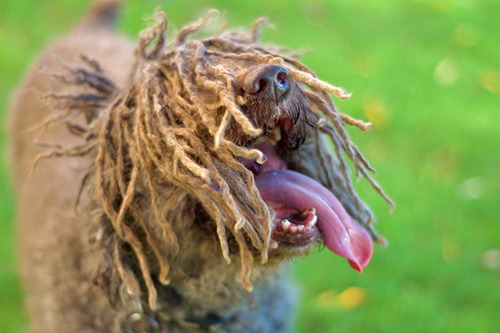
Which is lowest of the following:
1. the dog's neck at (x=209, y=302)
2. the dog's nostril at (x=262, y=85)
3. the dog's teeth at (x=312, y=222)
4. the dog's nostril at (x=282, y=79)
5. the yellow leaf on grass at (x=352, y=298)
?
the yellow leaf on grass at (x=352, y=298)

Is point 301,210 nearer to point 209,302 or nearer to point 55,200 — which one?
point 209,302

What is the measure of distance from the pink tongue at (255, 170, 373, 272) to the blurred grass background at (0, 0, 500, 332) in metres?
0.82

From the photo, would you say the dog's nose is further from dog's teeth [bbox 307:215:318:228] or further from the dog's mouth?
dog's teeth [bbox 307:215:318:228]

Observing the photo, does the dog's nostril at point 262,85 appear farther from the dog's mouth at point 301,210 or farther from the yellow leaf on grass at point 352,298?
the yellow leaf on grass at point 352,298

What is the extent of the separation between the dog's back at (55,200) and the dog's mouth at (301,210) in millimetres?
883

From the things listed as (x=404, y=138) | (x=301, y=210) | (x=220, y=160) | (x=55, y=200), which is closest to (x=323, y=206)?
(x=301, y=210)

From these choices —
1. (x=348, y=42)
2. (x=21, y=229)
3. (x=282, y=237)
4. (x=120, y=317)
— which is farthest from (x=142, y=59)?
(x=348, y=42)

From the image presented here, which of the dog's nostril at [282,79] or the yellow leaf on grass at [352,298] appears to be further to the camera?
the yellow leaf on grass at [352,298]

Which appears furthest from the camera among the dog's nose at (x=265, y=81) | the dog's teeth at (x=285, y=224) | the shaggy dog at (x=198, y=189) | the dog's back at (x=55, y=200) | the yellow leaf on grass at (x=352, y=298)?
the yellow leaf on grass at (x=352, y=298)

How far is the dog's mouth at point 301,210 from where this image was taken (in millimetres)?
2184

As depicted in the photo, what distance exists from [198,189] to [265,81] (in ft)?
1.38

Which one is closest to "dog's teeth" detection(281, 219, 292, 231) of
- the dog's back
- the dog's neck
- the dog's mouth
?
the dog's mouth

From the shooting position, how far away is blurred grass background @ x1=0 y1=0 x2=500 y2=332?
13.6 ft

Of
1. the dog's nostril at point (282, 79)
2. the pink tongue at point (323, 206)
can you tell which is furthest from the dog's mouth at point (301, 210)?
the dog's nostril at point (282, 79)
